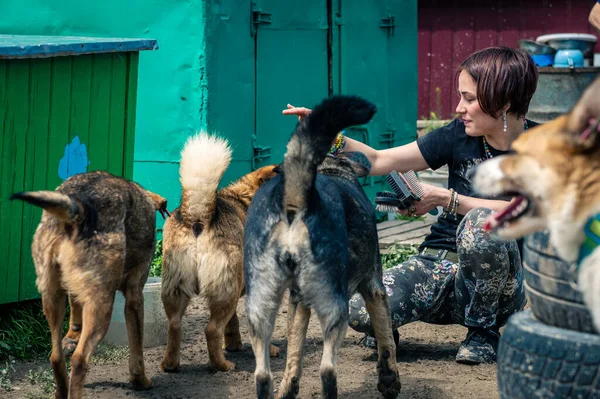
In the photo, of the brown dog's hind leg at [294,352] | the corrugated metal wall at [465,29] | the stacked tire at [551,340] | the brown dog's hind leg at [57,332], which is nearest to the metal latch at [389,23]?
the corrugated metal wall at [465,29]

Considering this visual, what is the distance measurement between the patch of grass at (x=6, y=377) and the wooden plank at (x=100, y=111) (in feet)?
4.51

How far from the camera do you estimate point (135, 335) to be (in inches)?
179

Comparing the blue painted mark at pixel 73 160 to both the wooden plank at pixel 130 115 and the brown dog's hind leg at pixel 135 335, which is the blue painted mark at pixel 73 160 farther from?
the brown dog's hind leg at pixel 135 335

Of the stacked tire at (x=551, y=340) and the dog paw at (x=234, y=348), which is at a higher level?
the stacked tire at (x=551, y=340)

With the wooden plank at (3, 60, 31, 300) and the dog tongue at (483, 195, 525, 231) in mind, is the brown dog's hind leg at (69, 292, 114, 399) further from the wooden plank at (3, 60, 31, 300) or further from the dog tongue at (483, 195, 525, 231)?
the dog tongue at (483, 195, 525, 231)

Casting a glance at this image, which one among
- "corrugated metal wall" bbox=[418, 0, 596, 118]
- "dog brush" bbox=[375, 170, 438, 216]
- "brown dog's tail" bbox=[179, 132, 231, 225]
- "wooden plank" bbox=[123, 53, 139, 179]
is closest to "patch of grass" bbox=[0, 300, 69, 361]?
"wooden plank" bbox=[123, 53, 139, 179]

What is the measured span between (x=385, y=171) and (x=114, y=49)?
1.90 metres

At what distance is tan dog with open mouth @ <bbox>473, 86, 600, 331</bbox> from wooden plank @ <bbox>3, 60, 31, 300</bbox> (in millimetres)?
3211

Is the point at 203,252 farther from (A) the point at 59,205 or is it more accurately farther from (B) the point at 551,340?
(B) the point at 551,340

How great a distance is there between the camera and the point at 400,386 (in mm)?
4391

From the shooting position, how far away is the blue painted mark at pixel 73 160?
5.41 metres

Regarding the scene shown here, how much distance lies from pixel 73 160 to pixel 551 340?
3.52 m

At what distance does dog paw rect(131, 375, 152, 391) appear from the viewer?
4504 mm

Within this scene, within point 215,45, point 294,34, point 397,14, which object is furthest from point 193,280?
point 397,14
